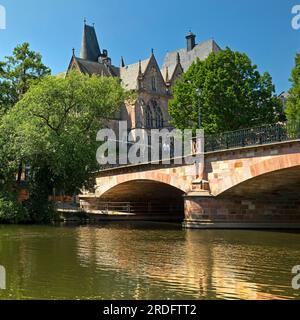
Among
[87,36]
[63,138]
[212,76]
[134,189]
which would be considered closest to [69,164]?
[63,138]

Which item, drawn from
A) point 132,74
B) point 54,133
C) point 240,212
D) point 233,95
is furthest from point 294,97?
point 132,74

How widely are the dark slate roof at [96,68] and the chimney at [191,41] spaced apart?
11.9m

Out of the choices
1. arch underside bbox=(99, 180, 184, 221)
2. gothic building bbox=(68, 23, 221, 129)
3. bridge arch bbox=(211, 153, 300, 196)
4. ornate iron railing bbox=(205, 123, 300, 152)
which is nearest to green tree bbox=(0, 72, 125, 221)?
arch underside bbox=(99, 180, 184, 221)

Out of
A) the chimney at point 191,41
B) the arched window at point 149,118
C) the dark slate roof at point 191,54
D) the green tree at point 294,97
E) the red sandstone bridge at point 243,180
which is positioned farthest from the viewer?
the chimney at point 191,41

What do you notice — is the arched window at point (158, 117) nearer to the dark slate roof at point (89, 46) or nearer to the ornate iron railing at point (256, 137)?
the dark slate roof at point (89, 46)

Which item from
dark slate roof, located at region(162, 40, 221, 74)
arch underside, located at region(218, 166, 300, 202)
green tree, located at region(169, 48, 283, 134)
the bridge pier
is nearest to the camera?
arch underside, located at region(218, 166, 300, 202)

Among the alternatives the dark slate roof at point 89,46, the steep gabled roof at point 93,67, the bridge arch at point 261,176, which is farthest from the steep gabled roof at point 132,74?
the bridge arch at point 261,176

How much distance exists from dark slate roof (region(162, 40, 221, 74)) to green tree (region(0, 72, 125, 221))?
39.8 m

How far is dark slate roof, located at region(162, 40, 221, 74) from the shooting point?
219ft

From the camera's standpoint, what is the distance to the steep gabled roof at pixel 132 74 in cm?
6697

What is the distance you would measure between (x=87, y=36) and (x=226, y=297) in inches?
2834

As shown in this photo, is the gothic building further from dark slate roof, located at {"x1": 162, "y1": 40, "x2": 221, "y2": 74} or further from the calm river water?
the calm river water
